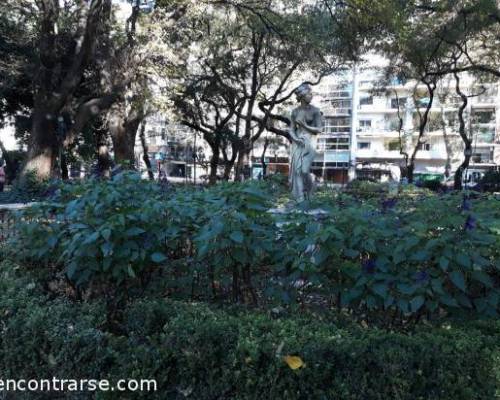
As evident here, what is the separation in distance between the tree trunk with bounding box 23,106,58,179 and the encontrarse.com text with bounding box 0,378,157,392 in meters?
13.4

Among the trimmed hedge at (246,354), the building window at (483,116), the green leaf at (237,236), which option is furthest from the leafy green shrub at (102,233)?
the building window at (483,116)

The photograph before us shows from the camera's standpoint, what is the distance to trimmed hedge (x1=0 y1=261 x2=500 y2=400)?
95.2 inches

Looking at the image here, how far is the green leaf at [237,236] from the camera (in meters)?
2.87

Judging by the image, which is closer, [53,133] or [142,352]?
[142,352]

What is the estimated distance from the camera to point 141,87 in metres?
15.9

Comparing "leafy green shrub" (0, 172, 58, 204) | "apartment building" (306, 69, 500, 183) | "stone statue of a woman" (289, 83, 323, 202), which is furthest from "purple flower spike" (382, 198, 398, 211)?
"apartment building" (306, 69, 500, 183)

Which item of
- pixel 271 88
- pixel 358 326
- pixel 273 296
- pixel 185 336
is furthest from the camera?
pixel 271 88

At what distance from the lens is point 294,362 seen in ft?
7.91

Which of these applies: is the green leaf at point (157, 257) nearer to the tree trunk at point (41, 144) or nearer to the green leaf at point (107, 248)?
the green leaf at point (107, 248)

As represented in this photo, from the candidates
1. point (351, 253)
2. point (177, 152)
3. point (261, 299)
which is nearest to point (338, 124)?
point (177, 152)

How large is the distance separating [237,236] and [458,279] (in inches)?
49.2

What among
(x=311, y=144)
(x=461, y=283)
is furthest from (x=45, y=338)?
(x=311, y=144)

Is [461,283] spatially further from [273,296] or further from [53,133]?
[53,133]

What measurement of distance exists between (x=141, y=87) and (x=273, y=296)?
45.4ft
